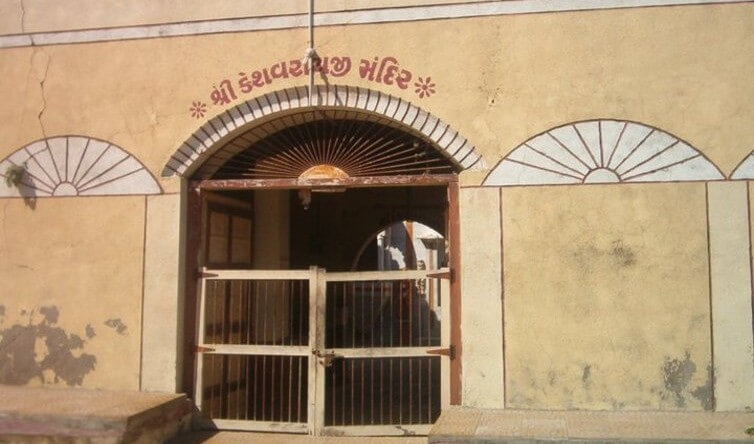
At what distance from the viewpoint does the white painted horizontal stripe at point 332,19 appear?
6.31 metres

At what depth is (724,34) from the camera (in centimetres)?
611

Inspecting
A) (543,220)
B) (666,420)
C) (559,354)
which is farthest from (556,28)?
(666,420)

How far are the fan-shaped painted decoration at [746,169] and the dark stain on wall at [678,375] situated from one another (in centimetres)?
148

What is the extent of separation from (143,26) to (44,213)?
6.57 feet

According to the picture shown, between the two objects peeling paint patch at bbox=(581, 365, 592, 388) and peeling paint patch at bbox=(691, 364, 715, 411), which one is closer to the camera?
peeling paint patch at bbox=(691, 364, 715, 411)

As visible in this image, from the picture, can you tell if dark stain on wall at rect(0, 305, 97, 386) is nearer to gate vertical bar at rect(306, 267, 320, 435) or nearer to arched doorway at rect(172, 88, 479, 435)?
arched doorway at rect(172, 88, 479, 435)

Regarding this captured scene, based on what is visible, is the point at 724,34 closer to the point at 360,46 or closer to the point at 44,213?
the point at 360,46

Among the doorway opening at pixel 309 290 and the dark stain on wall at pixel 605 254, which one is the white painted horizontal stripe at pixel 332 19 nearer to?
the doorway opening at pixel 309 290

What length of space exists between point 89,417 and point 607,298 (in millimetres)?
4196

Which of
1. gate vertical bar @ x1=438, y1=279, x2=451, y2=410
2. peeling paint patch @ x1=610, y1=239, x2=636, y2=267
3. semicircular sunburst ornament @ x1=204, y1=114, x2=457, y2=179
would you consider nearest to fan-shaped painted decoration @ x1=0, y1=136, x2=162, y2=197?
semicircular sunburst ornament @ x1=204, y1=114, x2=457, y2=179

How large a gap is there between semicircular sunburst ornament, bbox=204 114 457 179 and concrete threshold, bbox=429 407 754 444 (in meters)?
2.25

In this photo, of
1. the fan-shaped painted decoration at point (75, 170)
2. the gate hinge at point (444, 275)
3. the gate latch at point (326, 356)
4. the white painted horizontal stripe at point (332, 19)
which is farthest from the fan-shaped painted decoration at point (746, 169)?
the fan-shaped painted decoration at point (75, 170)

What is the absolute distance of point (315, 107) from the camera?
666cm

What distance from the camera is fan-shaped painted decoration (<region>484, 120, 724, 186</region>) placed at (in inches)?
240
